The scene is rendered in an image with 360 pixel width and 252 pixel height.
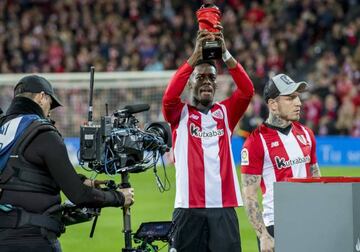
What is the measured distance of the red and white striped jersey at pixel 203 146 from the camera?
26.1 feet

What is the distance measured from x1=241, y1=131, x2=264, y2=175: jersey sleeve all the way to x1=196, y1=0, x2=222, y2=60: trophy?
0.78 metres

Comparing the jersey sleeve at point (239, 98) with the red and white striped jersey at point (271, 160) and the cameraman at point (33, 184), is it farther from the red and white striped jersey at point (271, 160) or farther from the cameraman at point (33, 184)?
the cameraman at point (33, 184)

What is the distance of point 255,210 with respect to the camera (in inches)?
314

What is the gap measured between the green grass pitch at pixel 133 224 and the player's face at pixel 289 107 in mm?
4010

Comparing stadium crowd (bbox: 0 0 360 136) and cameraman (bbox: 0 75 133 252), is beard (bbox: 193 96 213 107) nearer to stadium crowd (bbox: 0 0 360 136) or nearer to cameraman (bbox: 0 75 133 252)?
cameraman (bbox: 0 75 133 252)

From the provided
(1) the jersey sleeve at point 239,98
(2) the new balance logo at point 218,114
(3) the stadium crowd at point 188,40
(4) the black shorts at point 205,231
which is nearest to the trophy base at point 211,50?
(1) the jersey sleeve at point 239,98

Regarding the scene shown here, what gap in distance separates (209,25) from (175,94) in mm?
592

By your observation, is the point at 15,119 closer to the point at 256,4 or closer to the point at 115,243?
the point at 115,243

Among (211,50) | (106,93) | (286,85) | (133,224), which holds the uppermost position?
(106,93)

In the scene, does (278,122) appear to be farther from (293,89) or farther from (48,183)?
(48,183)

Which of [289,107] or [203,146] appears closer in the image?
[203,146]

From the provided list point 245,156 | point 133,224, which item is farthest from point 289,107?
point 133,224

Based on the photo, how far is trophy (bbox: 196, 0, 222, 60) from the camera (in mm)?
7738

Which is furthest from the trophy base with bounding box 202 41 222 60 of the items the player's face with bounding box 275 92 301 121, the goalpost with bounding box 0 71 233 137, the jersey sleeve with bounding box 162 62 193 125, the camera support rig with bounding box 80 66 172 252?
the goalpost with bounding box 0 71 233 137
